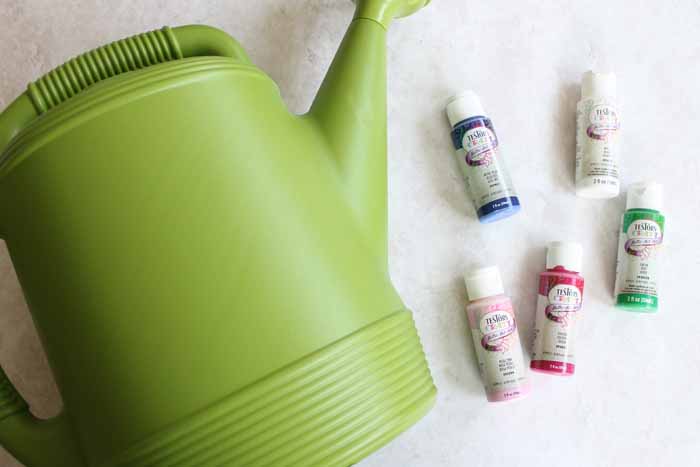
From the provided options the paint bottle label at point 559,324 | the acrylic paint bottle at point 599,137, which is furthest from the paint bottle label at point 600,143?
the paint bottle label at point 559,324

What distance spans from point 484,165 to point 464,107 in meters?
0.07

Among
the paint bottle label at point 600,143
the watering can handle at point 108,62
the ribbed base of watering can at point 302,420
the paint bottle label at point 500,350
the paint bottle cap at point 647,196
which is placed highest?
the watering can handle at point 108,62

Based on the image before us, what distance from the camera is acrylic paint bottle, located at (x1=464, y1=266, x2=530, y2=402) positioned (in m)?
0.66

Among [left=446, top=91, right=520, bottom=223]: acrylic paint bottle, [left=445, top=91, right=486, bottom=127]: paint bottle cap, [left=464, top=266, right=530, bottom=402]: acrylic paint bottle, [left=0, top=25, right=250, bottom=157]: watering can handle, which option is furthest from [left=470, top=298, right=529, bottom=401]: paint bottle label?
[left=0, top=25, right=250, bottom=157]: watering can handle

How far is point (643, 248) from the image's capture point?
0.68 meters

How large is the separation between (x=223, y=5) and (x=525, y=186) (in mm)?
408

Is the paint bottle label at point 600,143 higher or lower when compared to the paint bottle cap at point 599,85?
lower

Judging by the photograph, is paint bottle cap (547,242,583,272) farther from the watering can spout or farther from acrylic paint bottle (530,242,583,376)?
the watering can spout

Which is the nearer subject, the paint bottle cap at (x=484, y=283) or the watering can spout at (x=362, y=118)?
the watering can spout at (x=362, y=118)

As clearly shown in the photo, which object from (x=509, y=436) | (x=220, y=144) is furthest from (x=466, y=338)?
(x=220, y=144)

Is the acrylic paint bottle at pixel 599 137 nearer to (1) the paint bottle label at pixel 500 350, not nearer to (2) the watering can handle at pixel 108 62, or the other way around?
(1) the paint bottle label at pixel 500 350

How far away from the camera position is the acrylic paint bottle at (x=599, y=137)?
681 millimetres

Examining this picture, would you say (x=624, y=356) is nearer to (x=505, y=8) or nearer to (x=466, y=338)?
(x=466, y=338)

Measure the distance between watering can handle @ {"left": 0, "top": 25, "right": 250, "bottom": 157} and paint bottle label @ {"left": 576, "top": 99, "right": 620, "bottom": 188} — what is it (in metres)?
0.40
